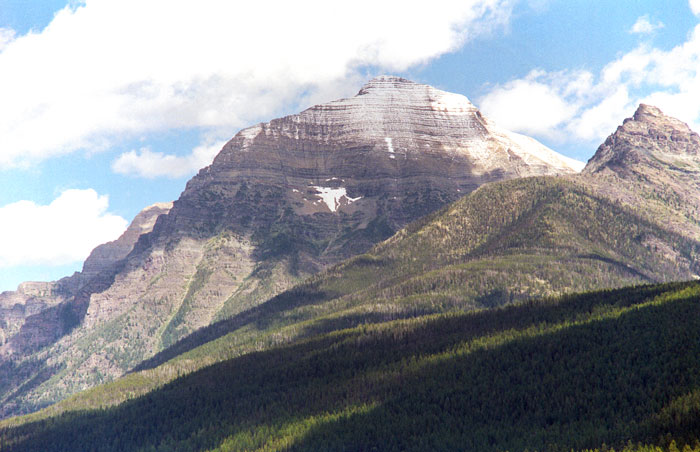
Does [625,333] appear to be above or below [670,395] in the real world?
above

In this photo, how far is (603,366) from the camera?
608 feet

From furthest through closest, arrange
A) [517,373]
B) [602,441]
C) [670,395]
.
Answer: [517,373]
[670,395]
[602,441]

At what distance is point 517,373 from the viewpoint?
196 meters

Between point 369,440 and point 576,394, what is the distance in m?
54.2

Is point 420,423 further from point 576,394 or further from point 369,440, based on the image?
point 576,394

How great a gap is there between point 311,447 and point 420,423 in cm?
2963

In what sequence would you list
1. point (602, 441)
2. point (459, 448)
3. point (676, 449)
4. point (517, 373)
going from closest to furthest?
point (676, 449), point (602, 441), point (459, 448), point (517, 373)

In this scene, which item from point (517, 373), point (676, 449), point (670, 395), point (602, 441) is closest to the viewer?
point (676, 449)

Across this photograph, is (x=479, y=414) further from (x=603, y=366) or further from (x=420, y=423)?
(x=603, y=366)

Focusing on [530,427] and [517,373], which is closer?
[530,427]

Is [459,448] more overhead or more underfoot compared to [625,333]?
more underfoot

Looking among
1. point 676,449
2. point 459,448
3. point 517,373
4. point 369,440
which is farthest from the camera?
point 517,373

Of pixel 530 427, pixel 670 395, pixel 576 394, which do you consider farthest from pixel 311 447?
pixel 670 395

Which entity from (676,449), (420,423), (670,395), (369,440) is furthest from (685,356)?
(369,440)
